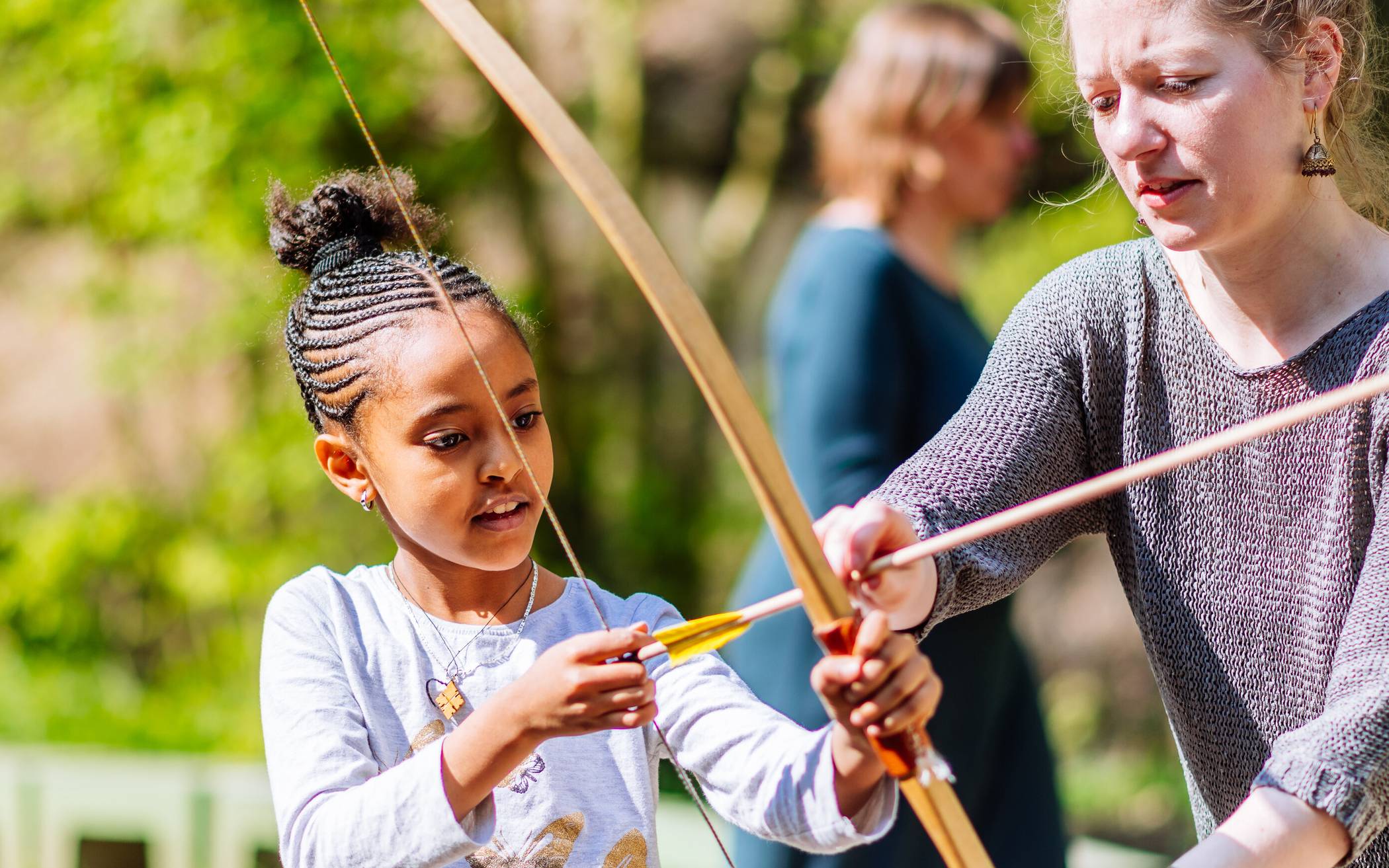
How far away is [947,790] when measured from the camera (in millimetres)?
1045

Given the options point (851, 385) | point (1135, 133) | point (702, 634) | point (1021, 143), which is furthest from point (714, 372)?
point (1021, 143)

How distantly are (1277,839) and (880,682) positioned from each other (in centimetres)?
31

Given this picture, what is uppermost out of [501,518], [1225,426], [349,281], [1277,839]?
[349,281]

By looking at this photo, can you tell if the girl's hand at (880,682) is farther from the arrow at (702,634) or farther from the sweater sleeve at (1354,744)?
the sweater sleeve at (1354,744)

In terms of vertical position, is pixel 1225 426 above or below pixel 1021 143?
below

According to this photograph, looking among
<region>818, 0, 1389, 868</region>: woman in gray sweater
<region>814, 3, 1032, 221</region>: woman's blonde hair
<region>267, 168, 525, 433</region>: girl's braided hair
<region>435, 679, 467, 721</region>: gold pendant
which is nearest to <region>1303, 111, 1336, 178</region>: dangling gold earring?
<region>818, 0, 1389, 868</region>: woman in gray sweater

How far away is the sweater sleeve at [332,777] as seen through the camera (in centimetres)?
103

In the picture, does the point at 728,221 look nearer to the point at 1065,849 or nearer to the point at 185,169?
the point at 185,169

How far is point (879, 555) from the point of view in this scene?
1126mm

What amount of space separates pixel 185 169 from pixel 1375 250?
3.06m

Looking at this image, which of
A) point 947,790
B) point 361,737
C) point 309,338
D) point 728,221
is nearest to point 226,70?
point 728,221

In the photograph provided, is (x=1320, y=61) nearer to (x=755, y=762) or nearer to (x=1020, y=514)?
(x=1020, y=514)

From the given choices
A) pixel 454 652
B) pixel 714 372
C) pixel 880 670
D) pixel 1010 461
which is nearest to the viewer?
pixel 880 670

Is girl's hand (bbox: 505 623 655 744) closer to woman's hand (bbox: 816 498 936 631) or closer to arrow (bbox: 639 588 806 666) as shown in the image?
arrow (bbox: 639 588 806 666)
